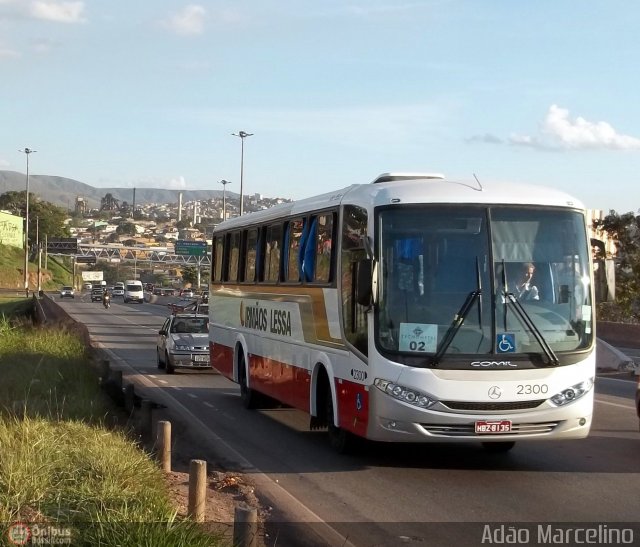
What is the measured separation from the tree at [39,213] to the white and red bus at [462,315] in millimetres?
150325

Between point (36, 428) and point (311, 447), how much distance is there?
3.78 metres

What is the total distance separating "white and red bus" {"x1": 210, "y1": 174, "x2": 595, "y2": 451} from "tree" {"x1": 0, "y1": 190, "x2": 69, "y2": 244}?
150 meters

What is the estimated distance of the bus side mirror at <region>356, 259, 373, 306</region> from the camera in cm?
1134

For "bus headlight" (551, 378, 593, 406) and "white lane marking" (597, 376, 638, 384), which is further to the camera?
"white lane marking" (597, 376, 638, 384)

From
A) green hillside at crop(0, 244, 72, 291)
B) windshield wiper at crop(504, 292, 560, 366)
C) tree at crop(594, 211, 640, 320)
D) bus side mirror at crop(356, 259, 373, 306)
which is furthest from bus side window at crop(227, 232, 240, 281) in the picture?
green hillside at crop(0, 244, 72, 291)

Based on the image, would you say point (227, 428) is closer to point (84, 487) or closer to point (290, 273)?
point (290, 273)

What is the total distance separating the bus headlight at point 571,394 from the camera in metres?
11.3

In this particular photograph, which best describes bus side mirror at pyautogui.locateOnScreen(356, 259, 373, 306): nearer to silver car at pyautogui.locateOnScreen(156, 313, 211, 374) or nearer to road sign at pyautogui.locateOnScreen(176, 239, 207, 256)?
silver car at pyautogui.locateOnScreen(156, 313, 211, 374)

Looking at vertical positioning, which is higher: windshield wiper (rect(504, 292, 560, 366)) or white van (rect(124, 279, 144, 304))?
windshield wiper (rect(504, 292, 560, 366))

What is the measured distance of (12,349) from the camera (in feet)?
83.6

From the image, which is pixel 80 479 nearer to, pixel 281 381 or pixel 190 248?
pixel 281 381

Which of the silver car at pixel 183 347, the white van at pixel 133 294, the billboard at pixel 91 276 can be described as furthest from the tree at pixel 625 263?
the billboard at pixel 91 276

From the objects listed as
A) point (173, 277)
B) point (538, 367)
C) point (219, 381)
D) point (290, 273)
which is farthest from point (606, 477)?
point (173, 277)

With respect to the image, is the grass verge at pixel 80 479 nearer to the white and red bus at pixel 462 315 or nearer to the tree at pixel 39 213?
the white and red bus at pixel 462 315
